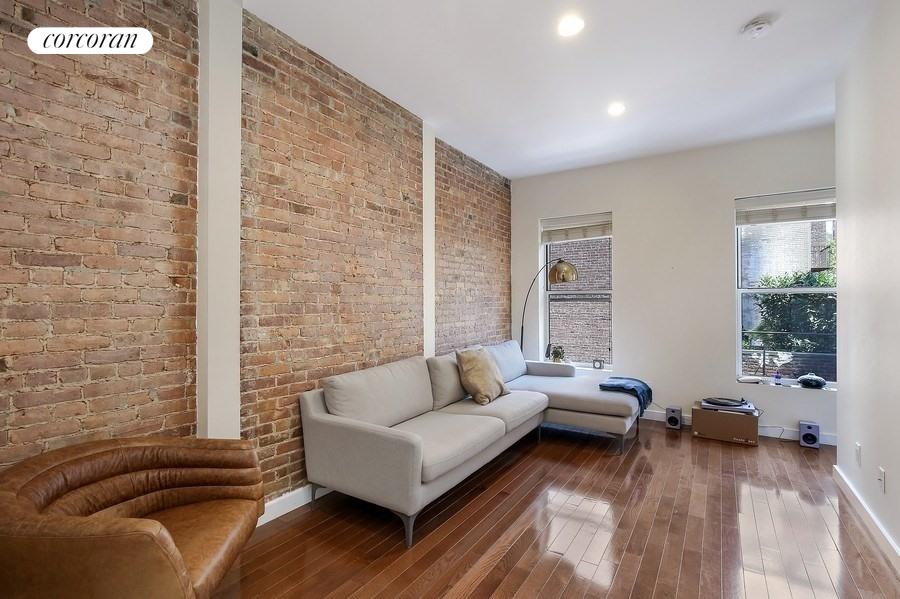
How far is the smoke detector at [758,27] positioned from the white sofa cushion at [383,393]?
3.13 m

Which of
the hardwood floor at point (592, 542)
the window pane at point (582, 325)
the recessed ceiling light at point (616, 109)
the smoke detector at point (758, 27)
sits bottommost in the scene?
the hardwood floor at point (592, 542)

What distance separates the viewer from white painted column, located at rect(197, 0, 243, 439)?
7.20ft

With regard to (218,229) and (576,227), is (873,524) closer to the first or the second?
(576,227)

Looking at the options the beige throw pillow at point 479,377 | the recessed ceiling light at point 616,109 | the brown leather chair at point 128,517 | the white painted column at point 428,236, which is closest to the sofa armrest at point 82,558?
the brown leather chair at point 128,517

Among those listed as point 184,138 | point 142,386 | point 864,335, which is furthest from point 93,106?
point 864,335

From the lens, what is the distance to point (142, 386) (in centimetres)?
202

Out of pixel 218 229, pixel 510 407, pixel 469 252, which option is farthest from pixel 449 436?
pixel 469 252

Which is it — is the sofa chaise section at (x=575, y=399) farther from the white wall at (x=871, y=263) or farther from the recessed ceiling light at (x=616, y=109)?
the recessed ceiling light at (x=616, y=109)

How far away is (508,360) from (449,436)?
199cm

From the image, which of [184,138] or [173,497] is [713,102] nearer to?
A: [184,138]

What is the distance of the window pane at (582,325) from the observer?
203 inches

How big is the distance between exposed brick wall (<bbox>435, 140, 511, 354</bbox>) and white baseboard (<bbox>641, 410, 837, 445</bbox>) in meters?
2.01

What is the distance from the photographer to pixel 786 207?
4172mm

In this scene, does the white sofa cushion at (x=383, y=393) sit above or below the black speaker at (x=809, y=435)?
above
